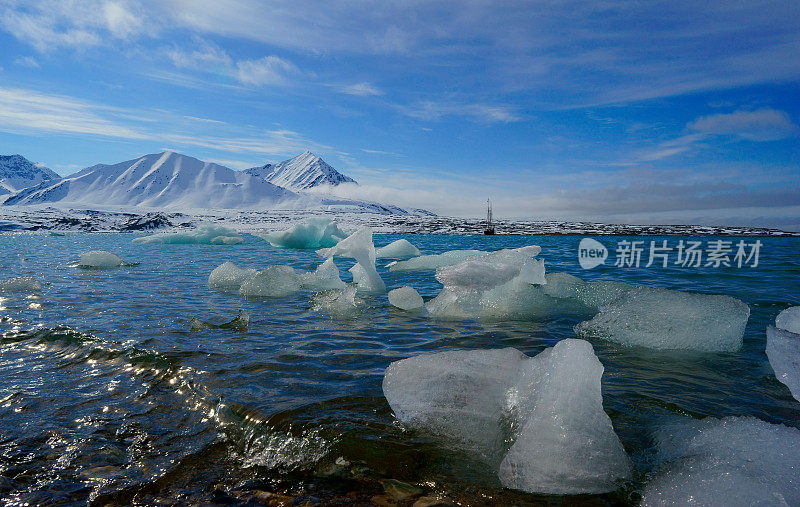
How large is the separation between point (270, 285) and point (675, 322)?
6.51m

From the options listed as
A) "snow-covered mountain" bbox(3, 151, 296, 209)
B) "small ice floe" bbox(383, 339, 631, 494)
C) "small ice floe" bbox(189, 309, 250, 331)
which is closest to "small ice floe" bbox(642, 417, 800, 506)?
"small ice floe" bbox(383, 339, 631, 494)

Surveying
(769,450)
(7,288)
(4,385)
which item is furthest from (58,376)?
(7,288)

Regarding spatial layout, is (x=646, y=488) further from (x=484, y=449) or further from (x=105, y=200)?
(x=105, y=200)

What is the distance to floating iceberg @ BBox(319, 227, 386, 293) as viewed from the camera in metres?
8.56

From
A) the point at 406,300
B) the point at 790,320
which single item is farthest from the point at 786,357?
the point at 406,300

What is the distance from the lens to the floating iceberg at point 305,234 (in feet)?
91.2

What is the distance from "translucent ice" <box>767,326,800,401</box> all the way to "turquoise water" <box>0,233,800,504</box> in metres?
0.14

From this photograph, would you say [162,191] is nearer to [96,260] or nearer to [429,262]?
[96,260]

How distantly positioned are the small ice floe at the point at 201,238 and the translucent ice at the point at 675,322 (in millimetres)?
31819

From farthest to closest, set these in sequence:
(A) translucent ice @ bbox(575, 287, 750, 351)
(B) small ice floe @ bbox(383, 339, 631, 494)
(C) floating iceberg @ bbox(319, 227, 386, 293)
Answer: (C) floating iceberg @ bbox(319, 227, 386, 293) < (A) translucent ice @ bbox(575, 287, 750, 351) < (B) small ice floe @ bbox(383, 339, 631, 494)

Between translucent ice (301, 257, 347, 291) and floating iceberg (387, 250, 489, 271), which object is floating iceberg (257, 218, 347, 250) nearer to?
floating iceberg (387, 250, 489, 271)

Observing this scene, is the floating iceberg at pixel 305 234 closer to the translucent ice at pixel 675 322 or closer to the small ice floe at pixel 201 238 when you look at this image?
the small ice floe at pixel 201 238

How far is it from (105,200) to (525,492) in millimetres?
209515

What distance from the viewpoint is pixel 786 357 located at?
12.2 feet
